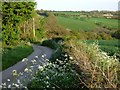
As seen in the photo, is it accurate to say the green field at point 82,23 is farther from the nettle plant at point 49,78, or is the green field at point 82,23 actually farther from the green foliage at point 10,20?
the nettle plant at point 49,78

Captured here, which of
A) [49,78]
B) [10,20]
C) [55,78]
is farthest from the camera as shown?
[10,20]

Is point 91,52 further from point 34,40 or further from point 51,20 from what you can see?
point 51,20

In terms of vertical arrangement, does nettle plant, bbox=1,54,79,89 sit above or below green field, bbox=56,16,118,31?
above

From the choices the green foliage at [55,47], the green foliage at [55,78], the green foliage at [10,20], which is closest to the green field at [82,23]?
the green foliage at [55,47]

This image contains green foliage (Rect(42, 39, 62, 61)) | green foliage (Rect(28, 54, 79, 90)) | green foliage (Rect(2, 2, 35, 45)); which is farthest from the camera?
green foliage (Rect(2, 2, 35, 45))

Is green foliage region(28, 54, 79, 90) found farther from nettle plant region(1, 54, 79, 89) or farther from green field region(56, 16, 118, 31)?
green field region(56, 16, 118, 31)

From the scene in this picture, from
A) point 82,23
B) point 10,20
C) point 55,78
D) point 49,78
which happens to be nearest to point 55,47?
point 10,20

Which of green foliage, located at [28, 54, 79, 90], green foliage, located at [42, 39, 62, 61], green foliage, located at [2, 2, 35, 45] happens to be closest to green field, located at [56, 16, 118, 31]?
green foliage, located at [42, 39, 62, 61]

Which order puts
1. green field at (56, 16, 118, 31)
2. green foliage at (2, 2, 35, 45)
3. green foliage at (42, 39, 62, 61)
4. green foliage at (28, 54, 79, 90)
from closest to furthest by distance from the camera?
green foliage at (28, 54, 79, 90) < green foliage at (42, 39, 62, 61) < green foliage at (2, 2, 35, 45) < green field at (56, 16, 118, 31)

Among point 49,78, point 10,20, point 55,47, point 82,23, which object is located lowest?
point 55,47

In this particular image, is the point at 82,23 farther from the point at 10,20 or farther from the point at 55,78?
the point at 55,78

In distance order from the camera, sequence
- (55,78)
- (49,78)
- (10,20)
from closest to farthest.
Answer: (55,78), (49,78), (10,20)

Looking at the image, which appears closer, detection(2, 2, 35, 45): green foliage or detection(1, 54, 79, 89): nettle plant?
detection(1, 54, 79, 89): nettle plant

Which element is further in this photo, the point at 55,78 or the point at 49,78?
the point at 49,78
